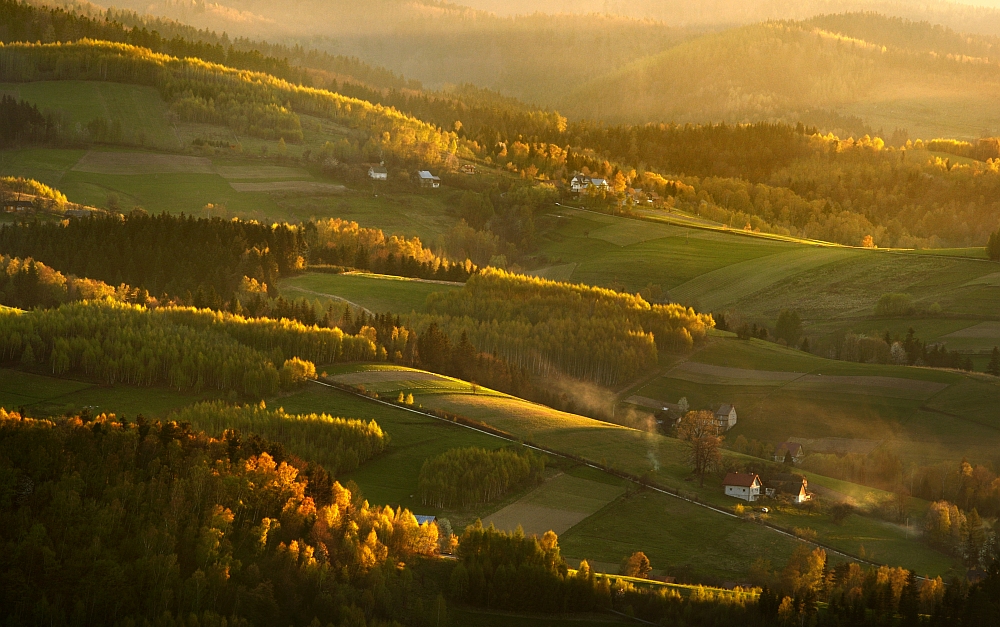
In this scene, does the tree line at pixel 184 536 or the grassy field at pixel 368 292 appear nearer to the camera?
the tree line at pixel 184 536

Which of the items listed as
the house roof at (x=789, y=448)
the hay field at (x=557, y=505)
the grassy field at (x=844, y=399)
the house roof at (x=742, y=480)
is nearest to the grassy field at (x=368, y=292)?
the grassy field at (x=844, y=399)

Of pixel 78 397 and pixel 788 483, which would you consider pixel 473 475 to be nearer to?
pixel 788 483

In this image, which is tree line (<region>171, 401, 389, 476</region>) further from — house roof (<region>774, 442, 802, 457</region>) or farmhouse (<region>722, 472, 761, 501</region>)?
house roof (<region>774, 442, 802, 457</region>)

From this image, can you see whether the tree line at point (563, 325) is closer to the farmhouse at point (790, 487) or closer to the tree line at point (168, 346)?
the tree line at point (168, 346)

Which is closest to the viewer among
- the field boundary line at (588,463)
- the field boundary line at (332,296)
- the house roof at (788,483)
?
the field boundary line at (588,463)

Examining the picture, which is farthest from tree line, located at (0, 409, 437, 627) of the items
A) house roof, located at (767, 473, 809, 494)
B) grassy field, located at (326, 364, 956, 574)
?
house roof, located at (767, 473, 809, 494)
